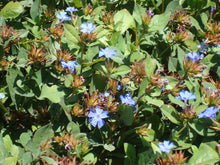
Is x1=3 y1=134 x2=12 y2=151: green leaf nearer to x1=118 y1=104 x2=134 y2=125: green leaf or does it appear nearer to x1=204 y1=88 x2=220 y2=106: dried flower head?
x1=118 y1=104 x2=134 y2=125: green leaf

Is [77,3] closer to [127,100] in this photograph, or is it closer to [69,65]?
[69,65]

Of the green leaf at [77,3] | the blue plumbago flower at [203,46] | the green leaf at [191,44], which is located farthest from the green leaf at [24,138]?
the blue plumbago flower at [203,46]

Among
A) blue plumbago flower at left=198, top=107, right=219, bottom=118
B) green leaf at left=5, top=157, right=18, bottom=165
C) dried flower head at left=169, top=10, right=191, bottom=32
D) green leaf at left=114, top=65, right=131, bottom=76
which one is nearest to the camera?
green leaf at left=5, top=157, right=18, bottom=165

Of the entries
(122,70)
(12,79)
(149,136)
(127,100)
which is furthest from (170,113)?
(12,79)

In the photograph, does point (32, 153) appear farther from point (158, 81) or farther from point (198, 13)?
point (198, 13)

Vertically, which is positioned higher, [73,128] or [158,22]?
[158,22]

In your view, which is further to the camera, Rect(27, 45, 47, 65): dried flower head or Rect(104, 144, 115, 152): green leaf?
Rect(27, 45, 47, 65): dried flower head

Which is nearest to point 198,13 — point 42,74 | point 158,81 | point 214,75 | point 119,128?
point 214,75

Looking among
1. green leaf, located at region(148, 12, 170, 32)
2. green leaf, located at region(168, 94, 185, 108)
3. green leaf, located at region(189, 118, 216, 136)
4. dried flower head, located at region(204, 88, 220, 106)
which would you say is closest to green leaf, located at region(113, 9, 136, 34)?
green leaf, located at region(148, 12, 170, 32)
